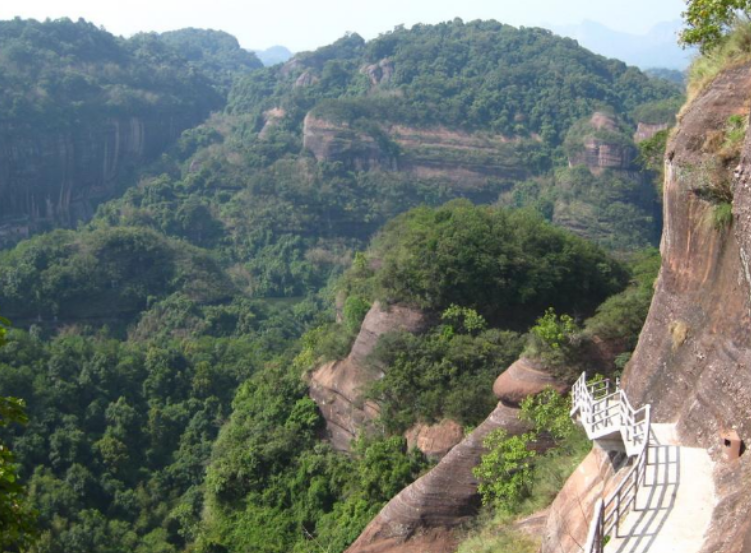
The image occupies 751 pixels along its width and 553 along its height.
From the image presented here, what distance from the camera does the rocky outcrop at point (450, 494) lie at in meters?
18.6

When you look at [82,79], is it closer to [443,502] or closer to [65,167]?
[65,167]

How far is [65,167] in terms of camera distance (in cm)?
9756

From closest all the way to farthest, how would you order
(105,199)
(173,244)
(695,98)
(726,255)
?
(726,255)
(695,98)
(173,244)
(105,199)

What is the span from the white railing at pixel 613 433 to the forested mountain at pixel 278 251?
7001 millimetres

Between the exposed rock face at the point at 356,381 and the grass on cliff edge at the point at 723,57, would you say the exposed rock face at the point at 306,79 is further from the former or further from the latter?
the grass on cliff edge at the point at 723,57

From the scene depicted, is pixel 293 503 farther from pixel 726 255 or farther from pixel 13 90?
pixel 13 90

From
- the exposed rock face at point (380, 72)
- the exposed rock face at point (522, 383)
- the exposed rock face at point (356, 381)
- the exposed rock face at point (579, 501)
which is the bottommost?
the exposed rock face at point (356, 381)

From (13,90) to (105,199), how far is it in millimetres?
15689

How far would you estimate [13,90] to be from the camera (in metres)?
93.8

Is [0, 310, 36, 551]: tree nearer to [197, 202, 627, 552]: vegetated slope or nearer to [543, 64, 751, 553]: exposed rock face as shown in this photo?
[543, 64, 751, 553]: exposed rock face

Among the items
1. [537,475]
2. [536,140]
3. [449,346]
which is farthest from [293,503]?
[536,140]

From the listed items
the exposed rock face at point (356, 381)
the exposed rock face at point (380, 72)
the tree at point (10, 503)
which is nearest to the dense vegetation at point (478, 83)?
the exposed rock face at point (380, 72)

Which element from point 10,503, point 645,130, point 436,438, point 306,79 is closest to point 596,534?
point 10,503

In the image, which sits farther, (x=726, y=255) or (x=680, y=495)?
(x=726, y=255)
